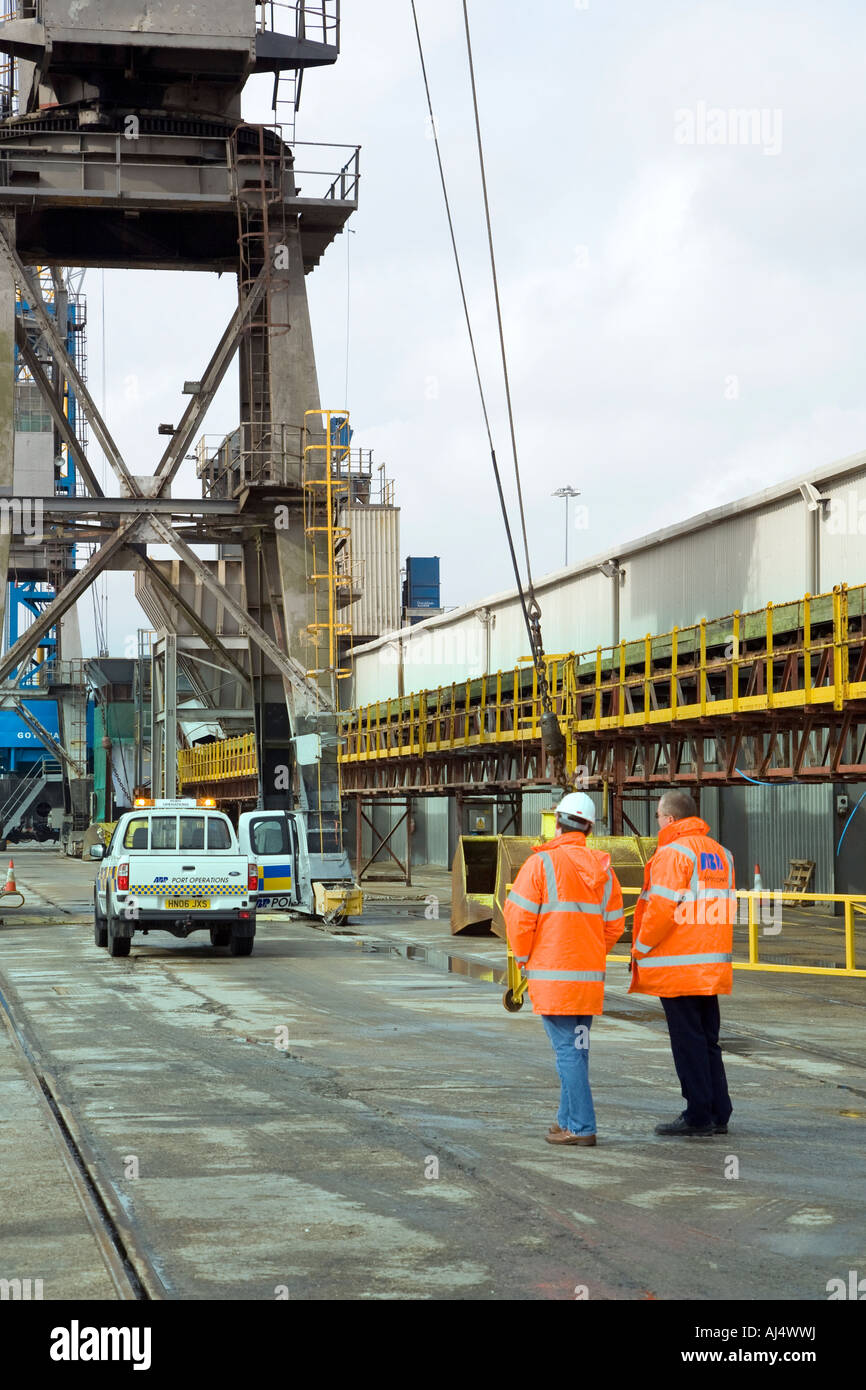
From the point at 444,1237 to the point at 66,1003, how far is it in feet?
31.3

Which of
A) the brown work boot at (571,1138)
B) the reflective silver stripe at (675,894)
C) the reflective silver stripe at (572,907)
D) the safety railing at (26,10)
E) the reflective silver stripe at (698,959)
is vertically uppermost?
the safety railing at (26,10)

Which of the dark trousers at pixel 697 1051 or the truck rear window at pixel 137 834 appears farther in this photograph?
the truck rear window at pixel 137 834

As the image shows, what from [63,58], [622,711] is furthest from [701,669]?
[63,58]

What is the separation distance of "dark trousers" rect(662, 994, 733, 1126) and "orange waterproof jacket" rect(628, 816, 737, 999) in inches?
4.4

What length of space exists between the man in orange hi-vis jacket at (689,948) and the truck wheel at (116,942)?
12.7 meters

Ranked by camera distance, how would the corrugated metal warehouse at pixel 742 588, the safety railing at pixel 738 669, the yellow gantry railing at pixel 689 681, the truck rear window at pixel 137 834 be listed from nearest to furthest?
the safety railing at pixel 738 669, the yellow gantry railing at pixel 689 681, the truck rear window at pixel 137 834, the corrugated metal warehouse at pixel 742 588

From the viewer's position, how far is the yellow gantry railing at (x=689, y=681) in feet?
60.9

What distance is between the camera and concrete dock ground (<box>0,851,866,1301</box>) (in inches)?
233

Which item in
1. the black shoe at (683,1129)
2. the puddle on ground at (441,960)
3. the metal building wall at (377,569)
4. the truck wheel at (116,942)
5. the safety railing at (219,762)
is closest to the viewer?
the black shoe at (683,1129)

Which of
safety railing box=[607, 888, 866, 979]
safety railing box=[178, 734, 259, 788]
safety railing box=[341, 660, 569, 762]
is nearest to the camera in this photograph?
safety railing box=[607, 888, 866, 979]

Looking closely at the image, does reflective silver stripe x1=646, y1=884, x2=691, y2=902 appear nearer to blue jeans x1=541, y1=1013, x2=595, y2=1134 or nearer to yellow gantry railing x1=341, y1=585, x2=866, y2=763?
blue jeans x1=541, y1=1013, x2=595, y2=1134

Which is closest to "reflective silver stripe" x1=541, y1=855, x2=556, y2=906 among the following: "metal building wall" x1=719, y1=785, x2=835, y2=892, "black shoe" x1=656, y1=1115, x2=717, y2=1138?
"black shoe" x1=656, y1=1115, x2=717, y2=1138

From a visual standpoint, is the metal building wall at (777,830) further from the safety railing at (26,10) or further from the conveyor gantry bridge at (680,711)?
the safety railing at (26,10)

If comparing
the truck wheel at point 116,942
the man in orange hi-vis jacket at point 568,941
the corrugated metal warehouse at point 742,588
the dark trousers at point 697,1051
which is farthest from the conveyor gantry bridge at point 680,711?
the man in orange hi-vis jacket at point 568,941
